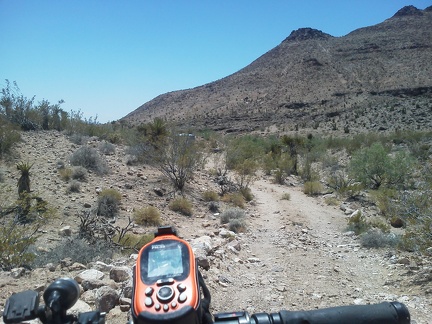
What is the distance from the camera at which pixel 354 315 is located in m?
1.60

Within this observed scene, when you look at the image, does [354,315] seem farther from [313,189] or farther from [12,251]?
[313,189]

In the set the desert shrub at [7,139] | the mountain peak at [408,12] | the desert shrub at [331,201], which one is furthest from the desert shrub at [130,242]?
the mountain peak at [408,12]

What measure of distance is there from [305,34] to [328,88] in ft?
141

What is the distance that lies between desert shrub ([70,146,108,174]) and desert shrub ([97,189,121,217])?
2882 mm

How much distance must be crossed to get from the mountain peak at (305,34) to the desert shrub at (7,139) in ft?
319

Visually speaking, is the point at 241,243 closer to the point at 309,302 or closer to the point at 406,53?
the point at 309,302

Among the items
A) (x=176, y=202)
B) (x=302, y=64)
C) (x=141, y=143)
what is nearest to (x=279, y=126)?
(x=302, y=64)

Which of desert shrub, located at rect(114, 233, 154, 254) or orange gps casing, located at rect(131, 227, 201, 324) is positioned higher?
orange gps casing, located at rect(131, 227, 201, 324)

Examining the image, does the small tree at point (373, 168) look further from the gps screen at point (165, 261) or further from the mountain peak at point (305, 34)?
the mountain peak at point (305, 34)

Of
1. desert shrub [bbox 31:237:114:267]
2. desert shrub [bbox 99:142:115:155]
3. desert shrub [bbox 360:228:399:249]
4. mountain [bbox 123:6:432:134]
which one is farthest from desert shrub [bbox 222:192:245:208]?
mountain [bbox 123:6:432:134]

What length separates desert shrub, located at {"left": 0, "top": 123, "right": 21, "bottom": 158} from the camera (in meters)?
14.3

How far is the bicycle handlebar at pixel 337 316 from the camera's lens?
1579mm

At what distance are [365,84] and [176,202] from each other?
202ft

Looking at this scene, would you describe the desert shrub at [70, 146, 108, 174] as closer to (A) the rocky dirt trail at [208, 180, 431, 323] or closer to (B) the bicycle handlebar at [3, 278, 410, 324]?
(A) the rocky dirt trail at [208, 180, 431, 323]
